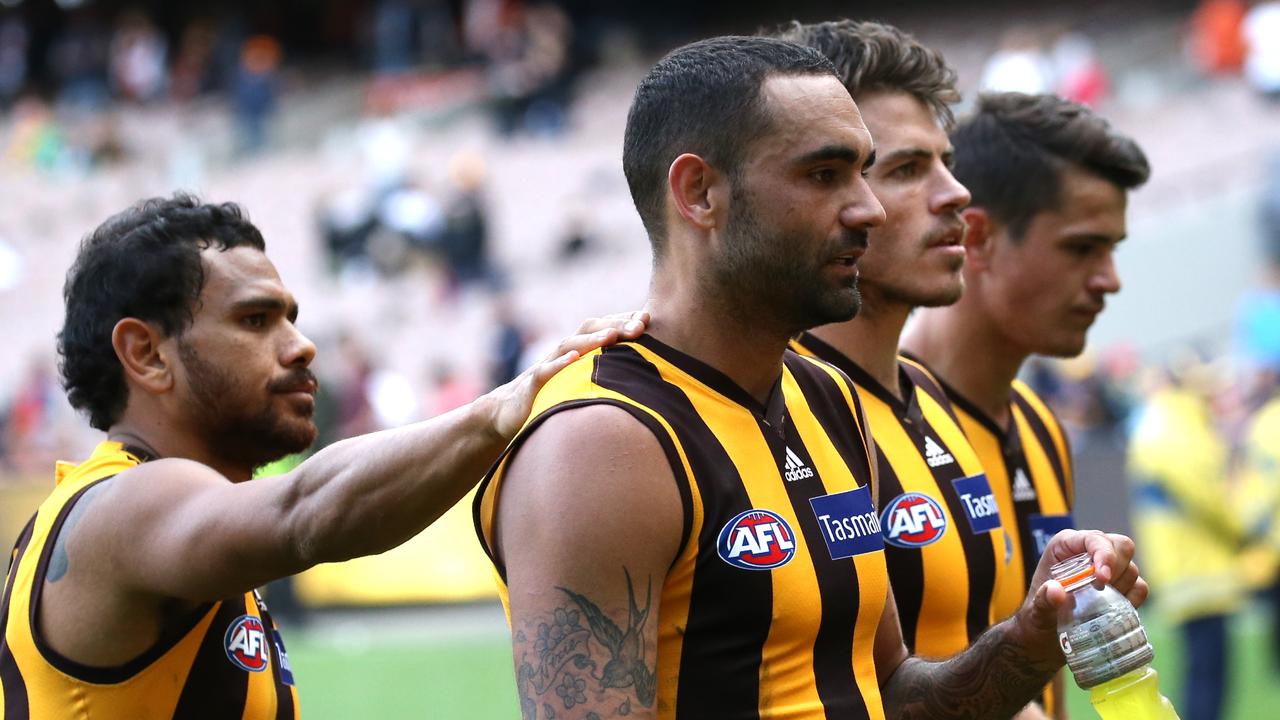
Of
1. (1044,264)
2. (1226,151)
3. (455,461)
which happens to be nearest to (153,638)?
(455,461)

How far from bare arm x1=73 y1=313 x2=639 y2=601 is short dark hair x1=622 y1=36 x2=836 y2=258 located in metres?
0.32

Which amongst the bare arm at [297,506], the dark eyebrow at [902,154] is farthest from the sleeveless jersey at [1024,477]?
the bare arm at [297,506]

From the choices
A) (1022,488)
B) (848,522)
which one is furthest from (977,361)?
(848,522)

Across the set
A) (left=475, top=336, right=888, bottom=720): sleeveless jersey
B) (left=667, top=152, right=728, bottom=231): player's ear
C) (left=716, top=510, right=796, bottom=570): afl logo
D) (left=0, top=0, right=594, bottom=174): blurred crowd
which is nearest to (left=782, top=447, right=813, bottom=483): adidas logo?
(left=475, top=336, right=888, bottom=720): sleeveless jersey

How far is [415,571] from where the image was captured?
14.9 m

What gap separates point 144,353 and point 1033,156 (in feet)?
8.58

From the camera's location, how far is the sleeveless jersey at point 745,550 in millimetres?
3012

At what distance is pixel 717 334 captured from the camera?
3.26m

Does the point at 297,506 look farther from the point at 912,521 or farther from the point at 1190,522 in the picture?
the point at 1190,522

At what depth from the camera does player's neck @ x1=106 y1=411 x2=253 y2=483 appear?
149 inches

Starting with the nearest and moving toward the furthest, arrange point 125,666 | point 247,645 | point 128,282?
point 125,666 < point 247,645 < point 128,282

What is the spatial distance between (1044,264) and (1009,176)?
286 mm

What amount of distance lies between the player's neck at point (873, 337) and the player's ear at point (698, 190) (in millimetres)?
1068

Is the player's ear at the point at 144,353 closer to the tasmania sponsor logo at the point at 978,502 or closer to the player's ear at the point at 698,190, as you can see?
the player's ear at the point at 698,190
